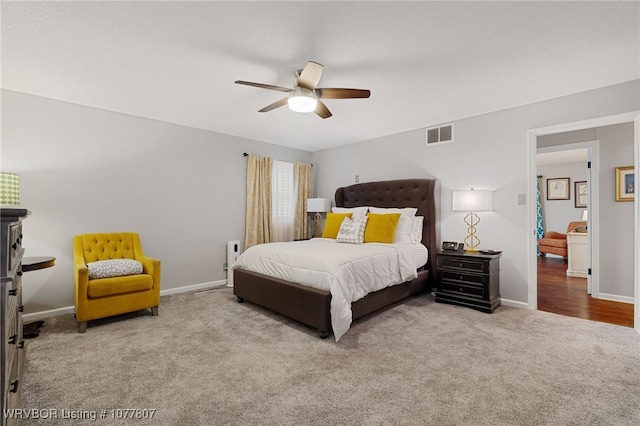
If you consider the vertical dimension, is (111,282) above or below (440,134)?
below

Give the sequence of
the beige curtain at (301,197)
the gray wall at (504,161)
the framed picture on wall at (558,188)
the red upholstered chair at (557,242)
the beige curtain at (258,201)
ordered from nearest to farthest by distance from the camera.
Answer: the gray wall at (504,161) < the beige curtain at (258,201) < the beige curtain at (301,197) < the red upholstered chair at (557,242) < the framed picture on wall at (558,188)

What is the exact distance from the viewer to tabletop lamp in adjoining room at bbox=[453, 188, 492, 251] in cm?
372

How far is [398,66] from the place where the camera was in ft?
8.81

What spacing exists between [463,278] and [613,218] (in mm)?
2270

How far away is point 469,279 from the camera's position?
11.8 feet

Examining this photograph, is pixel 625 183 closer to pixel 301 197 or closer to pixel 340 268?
pixel 340 268

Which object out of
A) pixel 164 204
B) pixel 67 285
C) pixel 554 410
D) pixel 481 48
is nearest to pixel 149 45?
pixel 164 204

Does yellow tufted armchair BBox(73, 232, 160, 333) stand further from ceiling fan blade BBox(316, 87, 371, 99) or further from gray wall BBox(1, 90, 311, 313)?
ceiling fan blade BBox(316, 87, 371, 99)

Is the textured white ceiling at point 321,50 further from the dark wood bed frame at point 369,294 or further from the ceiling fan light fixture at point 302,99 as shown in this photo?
the dark wood bed frame at point 369,294

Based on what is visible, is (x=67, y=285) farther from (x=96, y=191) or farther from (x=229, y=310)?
(x=229, y=310)

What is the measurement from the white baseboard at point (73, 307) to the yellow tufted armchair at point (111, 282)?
64 centimetres

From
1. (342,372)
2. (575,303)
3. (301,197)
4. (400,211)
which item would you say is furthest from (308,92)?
(575,303)

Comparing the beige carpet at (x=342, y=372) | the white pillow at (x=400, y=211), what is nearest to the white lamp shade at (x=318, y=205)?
the white pillow at (x=400, y=211)

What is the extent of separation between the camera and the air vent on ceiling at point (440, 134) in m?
4.28
